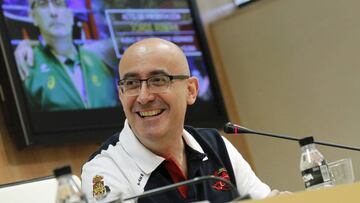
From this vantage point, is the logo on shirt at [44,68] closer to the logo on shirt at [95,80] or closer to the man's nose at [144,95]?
the logo on shirt at [95,80]

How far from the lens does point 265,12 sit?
4.89m

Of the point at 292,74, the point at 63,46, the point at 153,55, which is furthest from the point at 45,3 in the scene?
the point at 153,55

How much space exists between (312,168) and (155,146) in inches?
21.8

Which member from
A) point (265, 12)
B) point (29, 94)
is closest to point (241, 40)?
point (265, 12)

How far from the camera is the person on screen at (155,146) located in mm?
1991

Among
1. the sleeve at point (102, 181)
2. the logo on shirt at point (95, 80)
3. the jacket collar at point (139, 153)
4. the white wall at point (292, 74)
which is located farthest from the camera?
the white wall at point (292, 74)

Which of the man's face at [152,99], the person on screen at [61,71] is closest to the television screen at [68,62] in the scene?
the person on screen at [61,71]

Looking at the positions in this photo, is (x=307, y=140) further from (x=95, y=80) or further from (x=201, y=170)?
(x=95, y=80)

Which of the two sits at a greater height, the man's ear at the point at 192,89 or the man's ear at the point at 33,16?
the man's ear at the point at 33,16

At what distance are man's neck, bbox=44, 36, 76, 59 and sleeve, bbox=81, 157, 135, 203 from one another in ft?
6.35

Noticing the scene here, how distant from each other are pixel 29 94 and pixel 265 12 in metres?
1.99

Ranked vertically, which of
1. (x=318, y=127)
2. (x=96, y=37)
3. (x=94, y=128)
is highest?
(x=96, y=37)

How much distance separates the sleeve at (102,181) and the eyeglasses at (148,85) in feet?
0.74

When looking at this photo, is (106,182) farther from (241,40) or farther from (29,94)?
(241,40)
